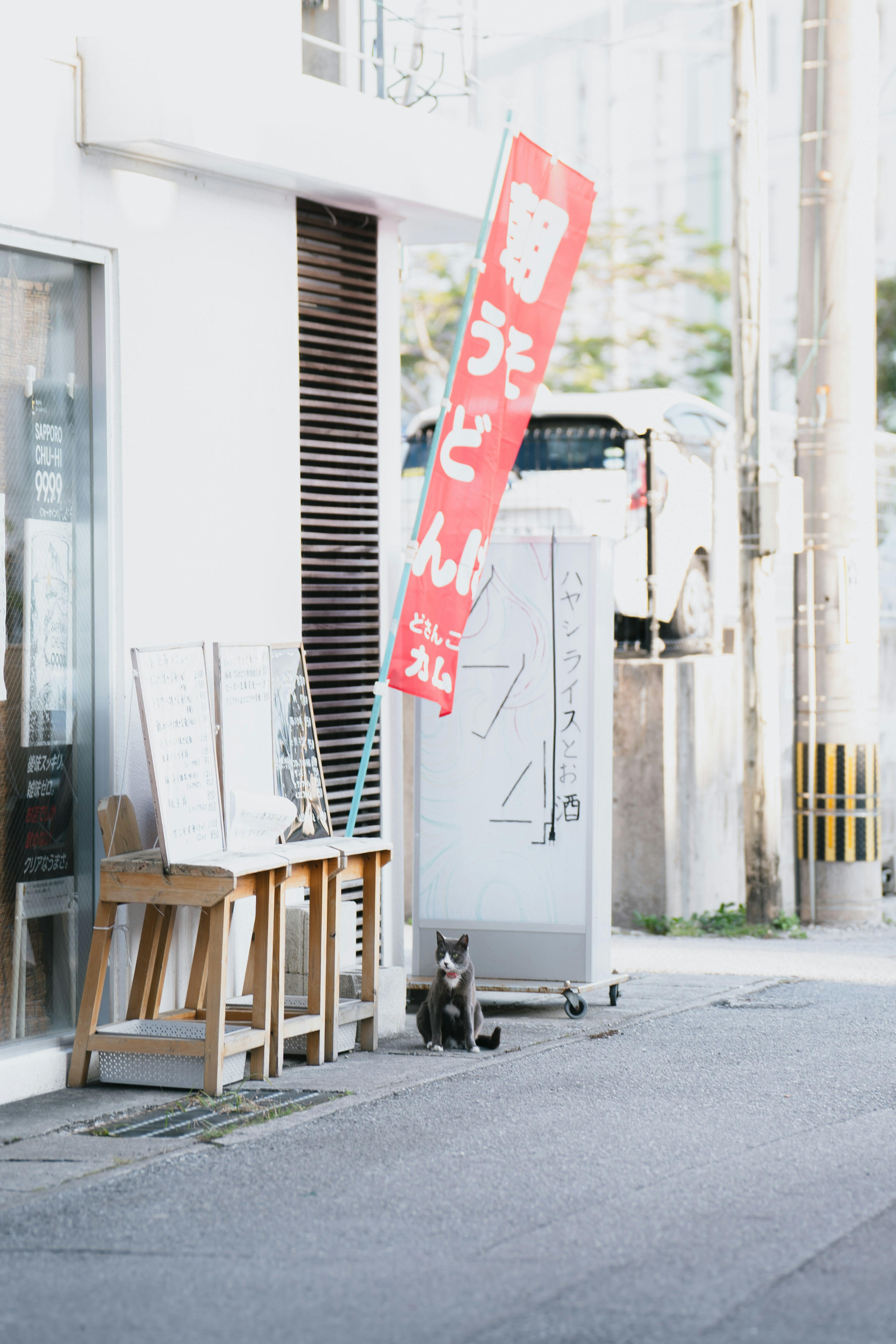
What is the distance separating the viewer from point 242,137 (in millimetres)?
7824

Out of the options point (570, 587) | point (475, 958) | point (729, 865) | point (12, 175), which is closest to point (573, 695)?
point (570, 587)

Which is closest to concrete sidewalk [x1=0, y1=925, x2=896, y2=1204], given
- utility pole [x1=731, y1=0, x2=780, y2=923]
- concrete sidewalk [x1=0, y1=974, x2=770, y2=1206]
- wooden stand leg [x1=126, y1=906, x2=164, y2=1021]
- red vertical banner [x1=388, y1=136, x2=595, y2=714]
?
concrete sidewalk [x1=0, y1=974, x2=770, y2=1206]

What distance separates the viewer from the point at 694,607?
14766 millimetres

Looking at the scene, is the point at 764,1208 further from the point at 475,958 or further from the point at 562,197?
the point at 562,197

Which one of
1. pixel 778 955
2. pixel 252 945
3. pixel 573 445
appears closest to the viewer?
pixel 252 945

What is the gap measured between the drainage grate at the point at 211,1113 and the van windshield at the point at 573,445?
854 cm

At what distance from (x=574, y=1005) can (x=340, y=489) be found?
9.13 ft

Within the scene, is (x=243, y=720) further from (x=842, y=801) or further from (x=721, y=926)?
(x=842, y=801)

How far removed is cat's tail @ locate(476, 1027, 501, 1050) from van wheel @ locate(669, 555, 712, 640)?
6.83 meters

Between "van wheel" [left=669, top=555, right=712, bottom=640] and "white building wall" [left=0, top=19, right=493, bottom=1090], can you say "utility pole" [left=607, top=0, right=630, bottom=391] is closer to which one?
"van wheel" [left=669, top=555, right=712, bottom=640]

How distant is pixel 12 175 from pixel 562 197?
8.79 feet

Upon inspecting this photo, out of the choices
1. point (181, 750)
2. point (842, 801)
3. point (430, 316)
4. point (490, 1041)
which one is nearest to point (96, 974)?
point (181, 750)

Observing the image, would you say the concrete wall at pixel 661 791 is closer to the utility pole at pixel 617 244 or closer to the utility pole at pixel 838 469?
the utility pole at pixel 838 469

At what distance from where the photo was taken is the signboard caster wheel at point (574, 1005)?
341 inches
